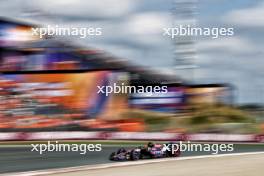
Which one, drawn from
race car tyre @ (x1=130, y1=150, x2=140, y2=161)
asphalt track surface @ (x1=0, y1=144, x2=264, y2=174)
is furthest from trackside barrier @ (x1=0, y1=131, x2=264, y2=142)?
Answer: race car tyre @ (x1=130, y1=150, x2=140, y2=161)

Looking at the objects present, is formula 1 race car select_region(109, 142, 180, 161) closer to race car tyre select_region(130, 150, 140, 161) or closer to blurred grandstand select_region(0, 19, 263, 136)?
race car tyre select_region(130, 150, 140, 161)

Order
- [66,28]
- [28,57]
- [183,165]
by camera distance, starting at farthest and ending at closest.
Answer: [28,57] < [66,28] < [183,165]

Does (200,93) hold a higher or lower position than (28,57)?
lower

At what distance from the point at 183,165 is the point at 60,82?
930 cm

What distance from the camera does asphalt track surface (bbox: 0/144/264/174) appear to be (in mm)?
15350

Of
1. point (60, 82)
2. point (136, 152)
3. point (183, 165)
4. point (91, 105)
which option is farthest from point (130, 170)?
point (60, 82)

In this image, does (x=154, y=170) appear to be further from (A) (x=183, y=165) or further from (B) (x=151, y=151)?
(B) (x=151, y=151)

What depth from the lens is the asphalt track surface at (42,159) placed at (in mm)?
15350

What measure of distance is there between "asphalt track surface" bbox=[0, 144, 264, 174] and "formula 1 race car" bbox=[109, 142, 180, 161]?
289 mm

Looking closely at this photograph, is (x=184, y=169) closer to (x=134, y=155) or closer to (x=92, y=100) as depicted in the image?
(x=134, y=155)

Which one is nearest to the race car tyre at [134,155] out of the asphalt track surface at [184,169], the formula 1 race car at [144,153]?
the formula 1 race car at [144,153]

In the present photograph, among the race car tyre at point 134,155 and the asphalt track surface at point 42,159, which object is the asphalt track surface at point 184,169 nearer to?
the race car tyre at point 134,155

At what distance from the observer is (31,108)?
22.0 metres

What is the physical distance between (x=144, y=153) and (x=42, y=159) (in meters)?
3.39
